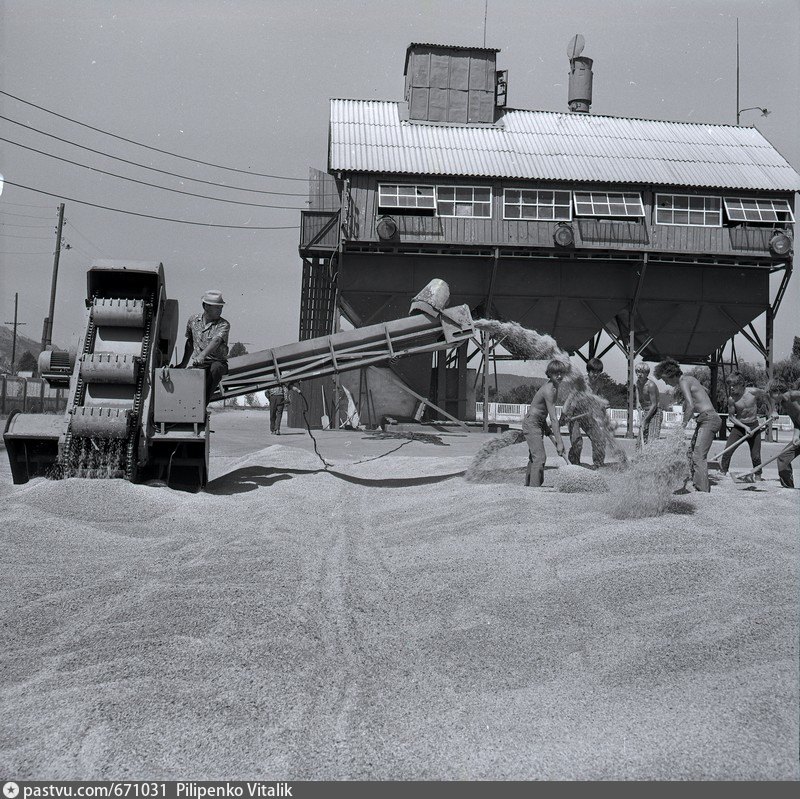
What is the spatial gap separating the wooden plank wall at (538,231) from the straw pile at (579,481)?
17342 mm

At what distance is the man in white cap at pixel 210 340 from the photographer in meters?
11.1

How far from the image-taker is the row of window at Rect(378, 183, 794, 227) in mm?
27938

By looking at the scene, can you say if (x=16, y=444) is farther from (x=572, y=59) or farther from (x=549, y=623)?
(x=572, y=59)

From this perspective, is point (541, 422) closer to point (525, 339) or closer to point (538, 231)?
point (525, 339)

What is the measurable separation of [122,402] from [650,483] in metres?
6.23

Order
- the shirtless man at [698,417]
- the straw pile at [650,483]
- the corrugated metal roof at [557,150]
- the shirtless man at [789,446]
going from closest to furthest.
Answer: the straw pile at [650,483], the shirtless man at [698,417], the shirtless man at [789,446], the corrugated metal roof at [557,150]

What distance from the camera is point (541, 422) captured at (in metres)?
10.9

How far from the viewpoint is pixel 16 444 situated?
1025 cm

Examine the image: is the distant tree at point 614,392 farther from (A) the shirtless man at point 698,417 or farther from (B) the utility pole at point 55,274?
(A) the shirtless man at point 698,417

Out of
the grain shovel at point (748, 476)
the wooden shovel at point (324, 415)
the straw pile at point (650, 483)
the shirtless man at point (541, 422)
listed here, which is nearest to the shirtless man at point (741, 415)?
the grain shovel at point (748, 476)

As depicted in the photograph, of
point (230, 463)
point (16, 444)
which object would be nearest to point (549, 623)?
point (16, 444)

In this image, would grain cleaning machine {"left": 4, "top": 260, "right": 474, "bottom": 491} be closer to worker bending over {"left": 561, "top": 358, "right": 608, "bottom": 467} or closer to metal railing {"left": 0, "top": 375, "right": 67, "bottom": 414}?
worker bending over {"left": 561, "top": 358, "right": 608, "bottom": 467}

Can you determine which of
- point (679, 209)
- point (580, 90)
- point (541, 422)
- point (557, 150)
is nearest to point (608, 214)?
point (679, 209)

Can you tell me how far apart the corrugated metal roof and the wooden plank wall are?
0.55m
